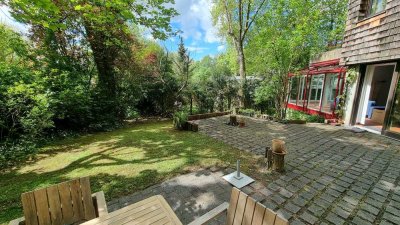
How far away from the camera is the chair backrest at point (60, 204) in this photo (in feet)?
5.89

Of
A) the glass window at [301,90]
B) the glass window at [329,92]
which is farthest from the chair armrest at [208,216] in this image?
the glass window at [301,90]

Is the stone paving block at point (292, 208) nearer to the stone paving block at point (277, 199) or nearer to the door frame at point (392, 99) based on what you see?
the stone paving block at point (277, 199)

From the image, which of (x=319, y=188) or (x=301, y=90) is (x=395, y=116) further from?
(x=301, y=90)

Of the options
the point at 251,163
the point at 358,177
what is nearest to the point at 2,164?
the point at 251,163

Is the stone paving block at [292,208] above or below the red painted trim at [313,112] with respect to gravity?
below

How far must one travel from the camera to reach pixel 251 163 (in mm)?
4215

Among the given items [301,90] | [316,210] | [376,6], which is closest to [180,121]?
[316,210]

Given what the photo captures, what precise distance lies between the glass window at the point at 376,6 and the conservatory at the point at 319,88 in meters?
2.42

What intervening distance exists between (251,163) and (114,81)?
23.2 feet

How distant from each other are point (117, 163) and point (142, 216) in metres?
2.79

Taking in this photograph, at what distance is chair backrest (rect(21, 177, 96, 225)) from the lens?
1.80 m

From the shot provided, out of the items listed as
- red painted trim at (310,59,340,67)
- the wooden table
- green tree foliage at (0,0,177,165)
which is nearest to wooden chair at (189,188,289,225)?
the wooden table

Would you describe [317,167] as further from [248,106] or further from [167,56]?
[167,56]

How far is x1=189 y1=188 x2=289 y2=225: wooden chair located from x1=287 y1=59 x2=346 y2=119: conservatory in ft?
29.3
